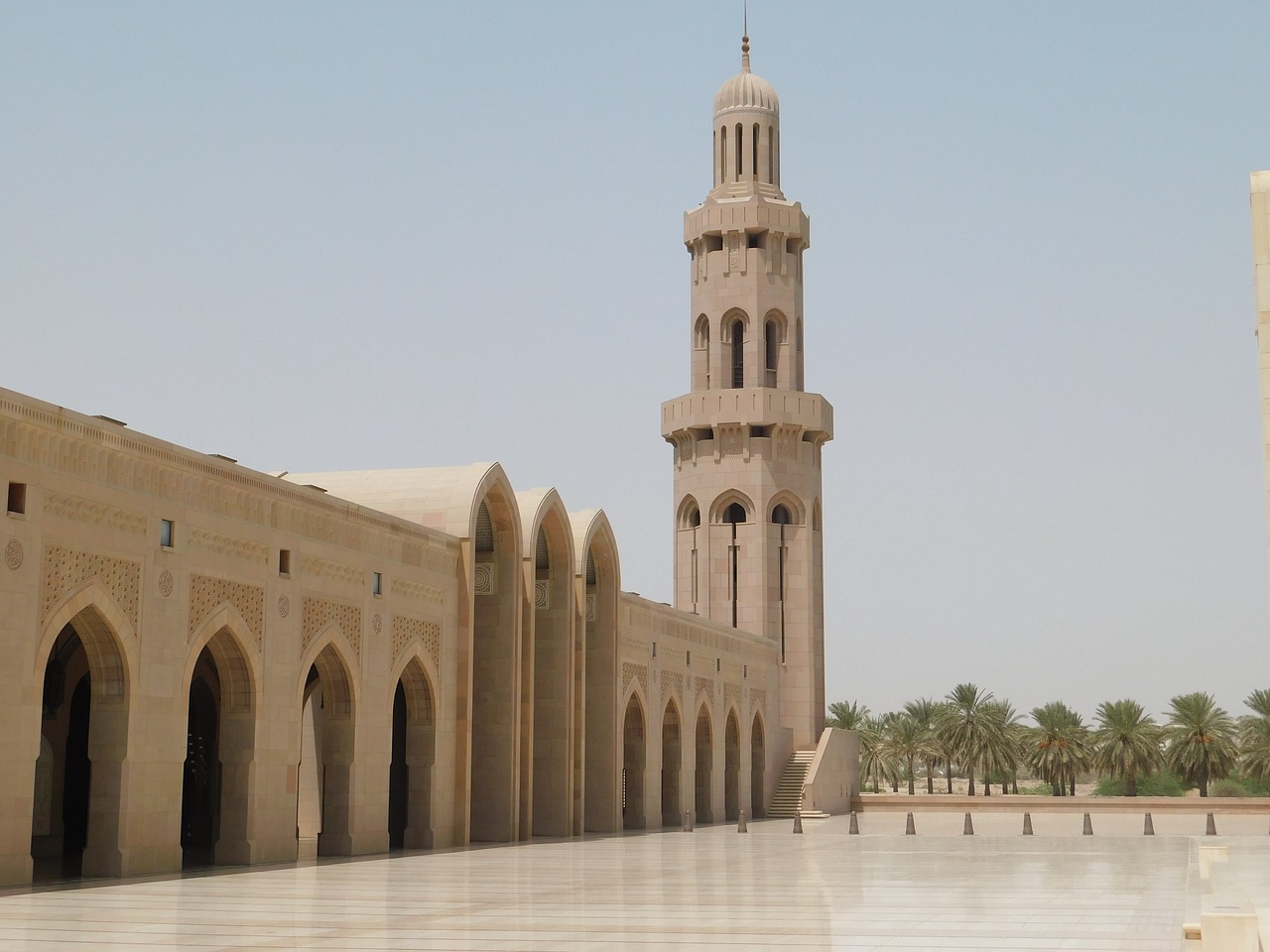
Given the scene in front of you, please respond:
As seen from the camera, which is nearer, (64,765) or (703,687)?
(64,765)

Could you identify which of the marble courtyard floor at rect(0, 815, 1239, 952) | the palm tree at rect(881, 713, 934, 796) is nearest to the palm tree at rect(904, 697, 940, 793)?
the palm tree at rect(881, 713, 934, 796)

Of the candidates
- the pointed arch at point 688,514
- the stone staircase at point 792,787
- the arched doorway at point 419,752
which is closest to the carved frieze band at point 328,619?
the arched doorway at point 419,752

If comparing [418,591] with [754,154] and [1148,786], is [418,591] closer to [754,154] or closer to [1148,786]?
[754,154]

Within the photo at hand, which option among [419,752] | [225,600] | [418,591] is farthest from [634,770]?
[225,600]

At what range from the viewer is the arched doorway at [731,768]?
42.0 metres

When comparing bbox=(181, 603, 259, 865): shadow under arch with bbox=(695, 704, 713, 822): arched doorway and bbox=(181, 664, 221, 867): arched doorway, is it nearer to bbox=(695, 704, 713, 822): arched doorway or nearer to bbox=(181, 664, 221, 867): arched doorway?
bbox=(181, 664, 221, 867): arched doorway

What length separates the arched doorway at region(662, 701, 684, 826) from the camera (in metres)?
37.8

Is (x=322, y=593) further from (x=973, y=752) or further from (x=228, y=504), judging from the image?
(x=973, y=752)

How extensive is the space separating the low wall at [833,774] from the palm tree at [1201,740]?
13.6 metres

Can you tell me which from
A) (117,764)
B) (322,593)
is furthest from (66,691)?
(117,764)

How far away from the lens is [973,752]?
6016cm

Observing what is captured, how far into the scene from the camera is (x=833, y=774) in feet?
151

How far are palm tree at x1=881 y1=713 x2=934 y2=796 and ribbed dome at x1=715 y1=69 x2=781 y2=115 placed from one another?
2720 centimetres

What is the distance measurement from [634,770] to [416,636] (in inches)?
465
